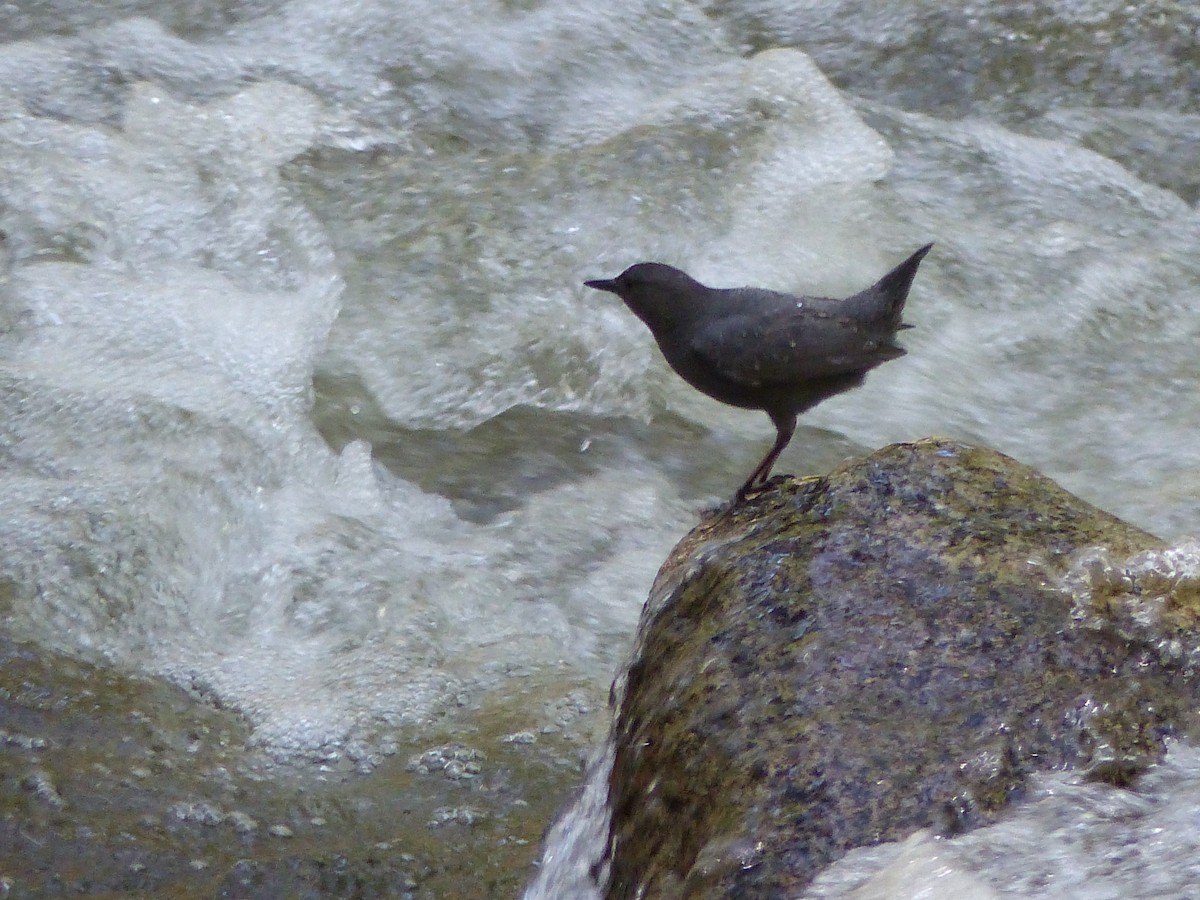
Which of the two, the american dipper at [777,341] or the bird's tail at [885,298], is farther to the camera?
the bird's tail at [885,298]

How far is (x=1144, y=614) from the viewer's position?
7.72ft

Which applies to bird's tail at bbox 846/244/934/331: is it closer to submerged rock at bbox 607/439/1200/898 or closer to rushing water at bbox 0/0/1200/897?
submerged rock at bbox 607/439/1200/898

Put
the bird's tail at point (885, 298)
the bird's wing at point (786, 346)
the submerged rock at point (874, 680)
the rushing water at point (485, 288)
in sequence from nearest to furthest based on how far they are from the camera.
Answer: the submerged rock at point (874, 680), the bird's wing at point (786, 346), the bird's tail at point (885, 298), the rushing water at point (485, 288)

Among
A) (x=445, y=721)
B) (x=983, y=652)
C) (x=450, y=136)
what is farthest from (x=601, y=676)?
(x=450, y=136)

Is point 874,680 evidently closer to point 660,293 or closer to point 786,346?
point 786,346

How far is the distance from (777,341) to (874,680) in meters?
1.29

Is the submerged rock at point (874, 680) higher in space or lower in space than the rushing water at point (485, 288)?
higher

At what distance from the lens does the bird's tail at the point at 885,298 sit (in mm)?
3496

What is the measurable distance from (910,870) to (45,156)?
16.9 ft

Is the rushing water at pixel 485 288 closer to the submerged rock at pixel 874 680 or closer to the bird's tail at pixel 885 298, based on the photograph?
the bird's tail at pixel 885 298

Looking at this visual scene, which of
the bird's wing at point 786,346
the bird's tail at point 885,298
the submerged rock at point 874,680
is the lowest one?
the bird's wing at point 786,346

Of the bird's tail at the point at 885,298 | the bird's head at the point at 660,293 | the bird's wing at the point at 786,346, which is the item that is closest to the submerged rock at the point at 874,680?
the bird's wing at the point at 786,346

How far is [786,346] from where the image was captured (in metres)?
3.37

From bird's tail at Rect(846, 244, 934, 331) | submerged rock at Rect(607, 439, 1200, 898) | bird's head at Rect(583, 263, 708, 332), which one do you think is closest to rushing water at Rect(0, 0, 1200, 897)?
bird's head at Rect(583, 263, 708, 332)
